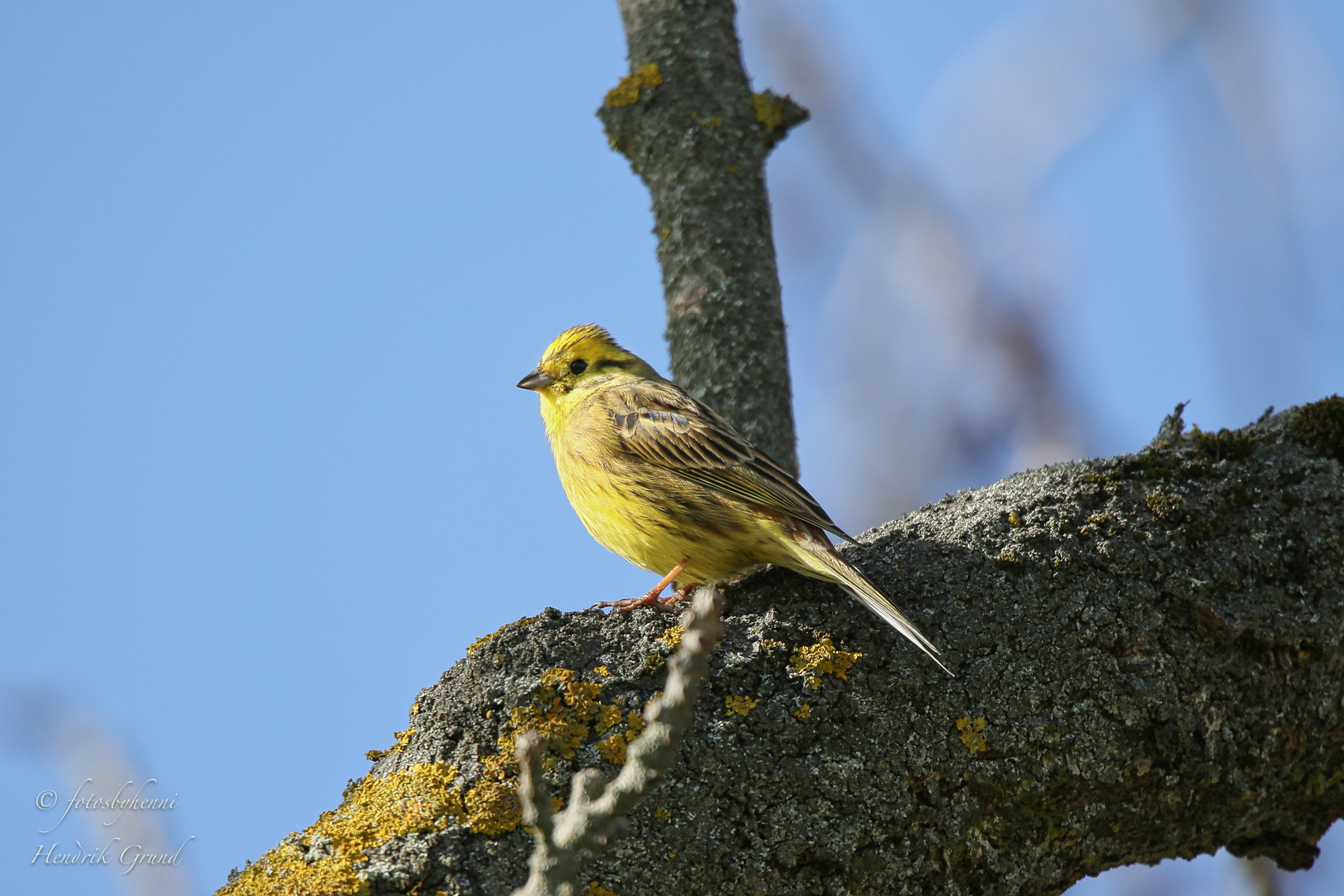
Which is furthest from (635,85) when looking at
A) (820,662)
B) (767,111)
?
(820,662)

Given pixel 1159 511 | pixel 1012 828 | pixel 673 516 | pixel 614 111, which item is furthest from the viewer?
pixel 614 111

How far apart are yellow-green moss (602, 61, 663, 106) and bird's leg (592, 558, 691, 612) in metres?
2.26

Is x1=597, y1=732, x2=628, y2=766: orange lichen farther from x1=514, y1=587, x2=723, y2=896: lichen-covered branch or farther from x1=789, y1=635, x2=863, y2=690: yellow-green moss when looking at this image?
x1=514, y1=587, x2=723, y2=896: lichen-covered branch

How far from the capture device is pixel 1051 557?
326 cm

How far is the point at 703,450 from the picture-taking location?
14.8 feet

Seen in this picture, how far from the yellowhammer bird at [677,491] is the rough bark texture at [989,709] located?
0.55m

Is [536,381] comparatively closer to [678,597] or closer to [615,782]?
[678,597]

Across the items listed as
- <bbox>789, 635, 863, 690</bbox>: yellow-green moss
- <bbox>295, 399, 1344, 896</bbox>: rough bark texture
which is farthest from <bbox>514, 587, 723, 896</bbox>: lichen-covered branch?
<bbox>789, 635, 863, 690</bbox>: yellow-green moss

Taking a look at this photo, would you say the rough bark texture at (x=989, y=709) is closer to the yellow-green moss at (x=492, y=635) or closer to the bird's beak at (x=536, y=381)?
the yellow-green moss at (x=492, y=635)

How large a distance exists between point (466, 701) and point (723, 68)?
3.50m

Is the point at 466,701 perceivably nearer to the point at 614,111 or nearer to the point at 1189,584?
the point at 1189,584

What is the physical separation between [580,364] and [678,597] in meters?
2.08

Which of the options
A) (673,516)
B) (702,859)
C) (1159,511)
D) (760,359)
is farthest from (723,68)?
(702,859)

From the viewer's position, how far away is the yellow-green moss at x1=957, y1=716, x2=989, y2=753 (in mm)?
2887
